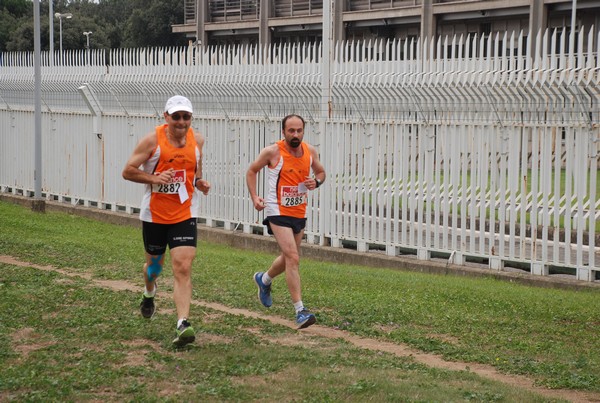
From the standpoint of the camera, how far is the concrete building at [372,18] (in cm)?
3781

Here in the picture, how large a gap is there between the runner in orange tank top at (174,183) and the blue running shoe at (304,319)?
1121 mm

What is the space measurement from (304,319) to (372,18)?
35.4 m

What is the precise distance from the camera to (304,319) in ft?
29.5

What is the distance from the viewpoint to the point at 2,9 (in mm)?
82500

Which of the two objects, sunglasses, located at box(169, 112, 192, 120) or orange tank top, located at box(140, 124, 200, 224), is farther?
orange tank top, located at box(140, 124, 200, 224)

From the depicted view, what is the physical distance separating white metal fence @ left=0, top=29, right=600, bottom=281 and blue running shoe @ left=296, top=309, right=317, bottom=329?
184 inches

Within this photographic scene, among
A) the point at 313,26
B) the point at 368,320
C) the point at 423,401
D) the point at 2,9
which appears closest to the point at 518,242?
the point at 368,320

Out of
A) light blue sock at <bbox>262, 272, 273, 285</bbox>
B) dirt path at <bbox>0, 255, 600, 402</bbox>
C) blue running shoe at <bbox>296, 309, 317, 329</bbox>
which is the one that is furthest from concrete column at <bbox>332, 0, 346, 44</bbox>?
blue running shoe at <bbox>296, 309, 317, 329</bbox>

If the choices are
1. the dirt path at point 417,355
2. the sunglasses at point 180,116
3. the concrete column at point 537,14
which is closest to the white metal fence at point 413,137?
the dirt path at point 417,355

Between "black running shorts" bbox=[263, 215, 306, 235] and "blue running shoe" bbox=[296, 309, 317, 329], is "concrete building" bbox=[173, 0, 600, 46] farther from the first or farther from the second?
"blue running shoe" bbox=[296, 309, 317, 329]

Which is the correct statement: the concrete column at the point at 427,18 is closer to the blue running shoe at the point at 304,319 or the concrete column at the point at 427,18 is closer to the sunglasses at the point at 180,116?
the blue running shoe at the point at 304,319

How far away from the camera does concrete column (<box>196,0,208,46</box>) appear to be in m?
52.0

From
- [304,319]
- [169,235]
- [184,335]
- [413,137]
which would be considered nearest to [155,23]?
[413,137]

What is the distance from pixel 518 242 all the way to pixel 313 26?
34.5 metres
